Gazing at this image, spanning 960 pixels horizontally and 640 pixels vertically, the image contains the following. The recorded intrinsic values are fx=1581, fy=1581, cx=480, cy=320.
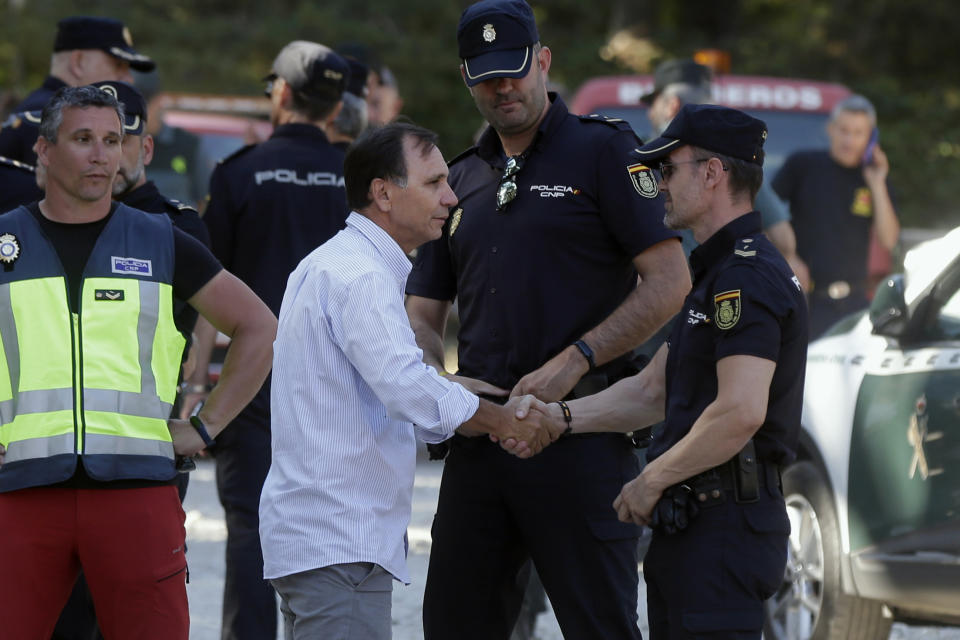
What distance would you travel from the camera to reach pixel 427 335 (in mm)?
4711

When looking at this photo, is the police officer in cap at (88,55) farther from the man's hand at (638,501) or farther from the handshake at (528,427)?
the man's hand at (638,501)

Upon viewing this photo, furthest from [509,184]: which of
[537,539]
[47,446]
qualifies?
[47,446]

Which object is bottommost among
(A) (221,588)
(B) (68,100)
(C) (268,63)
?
(A) (221,588)

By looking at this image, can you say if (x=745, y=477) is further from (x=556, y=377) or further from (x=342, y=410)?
(x=342, y=410)

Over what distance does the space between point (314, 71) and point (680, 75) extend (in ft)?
6.94

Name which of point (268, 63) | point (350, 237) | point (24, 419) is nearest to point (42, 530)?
point (24, 419)

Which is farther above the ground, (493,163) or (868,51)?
(868,51)

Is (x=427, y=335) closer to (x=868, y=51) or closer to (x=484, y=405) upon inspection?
(x=484, y=405)

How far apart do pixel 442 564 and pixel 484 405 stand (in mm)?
671

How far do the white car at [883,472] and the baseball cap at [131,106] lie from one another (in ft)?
8.64

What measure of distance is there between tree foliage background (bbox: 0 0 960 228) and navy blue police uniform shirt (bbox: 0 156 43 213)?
14.4 m

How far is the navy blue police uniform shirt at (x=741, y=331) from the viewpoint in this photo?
370 centimetres

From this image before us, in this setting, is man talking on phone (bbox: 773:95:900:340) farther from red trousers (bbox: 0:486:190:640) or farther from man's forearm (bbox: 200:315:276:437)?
red trousers (bbox: 0:486:190:640)

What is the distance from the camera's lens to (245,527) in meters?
5.45
